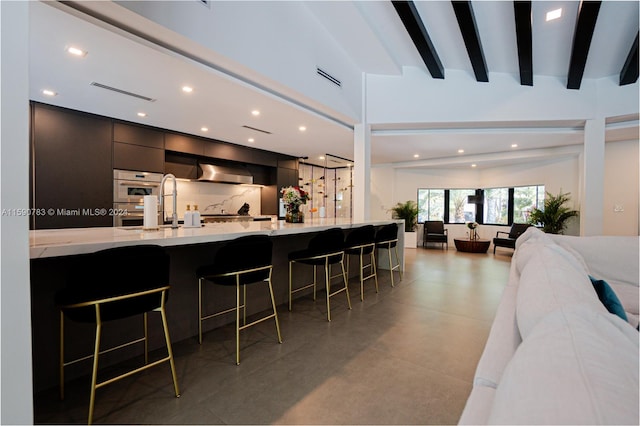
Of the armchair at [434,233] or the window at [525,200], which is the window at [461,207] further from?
the window at [525,200]

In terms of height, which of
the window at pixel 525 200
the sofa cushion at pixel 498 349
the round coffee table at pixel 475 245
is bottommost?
the round coffee table at pixel 475 245

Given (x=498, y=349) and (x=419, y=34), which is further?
(x=419, y=34)

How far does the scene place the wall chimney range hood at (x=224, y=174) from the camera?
5906 mm

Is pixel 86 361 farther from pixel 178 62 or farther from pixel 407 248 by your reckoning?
pixel 407 248

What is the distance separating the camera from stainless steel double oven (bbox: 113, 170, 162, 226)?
4.41m

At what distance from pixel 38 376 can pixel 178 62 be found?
267cm

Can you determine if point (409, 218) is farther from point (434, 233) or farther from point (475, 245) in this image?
point (475, 245)

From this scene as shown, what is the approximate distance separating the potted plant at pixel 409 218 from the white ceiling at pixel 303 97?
2.81 metres

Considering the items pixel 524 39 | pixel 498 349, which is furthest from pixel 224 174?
pixel 498 349

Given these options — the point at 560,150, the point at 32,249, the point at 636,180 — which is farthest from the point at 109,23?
the point at 636,180

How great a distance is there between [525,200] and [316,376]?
845cm

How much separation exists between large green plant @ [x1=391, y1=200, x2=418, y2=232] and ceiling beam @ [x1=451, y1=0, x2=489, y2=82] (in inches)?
170

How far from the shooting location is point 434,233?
8664 millimetres

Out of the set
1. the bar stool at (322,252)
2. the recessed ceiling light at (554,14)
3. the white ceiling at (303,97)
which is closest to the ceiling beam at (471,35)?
the white ceiling at (303,97)
